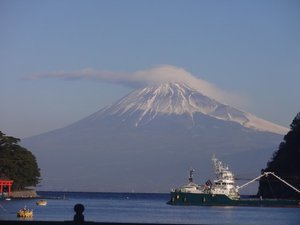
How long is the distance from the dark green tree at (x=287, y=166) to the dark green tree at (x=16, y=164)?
3622cm

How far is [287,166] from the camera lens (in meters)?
135

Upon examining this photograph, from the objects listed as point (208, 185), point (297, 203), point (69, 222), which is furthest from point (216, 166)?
point (69, 222)

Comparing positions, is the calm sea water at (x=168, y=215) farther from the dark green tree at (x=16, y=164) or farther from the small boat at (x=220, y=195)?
the dark green tree at (x=16, y=164)

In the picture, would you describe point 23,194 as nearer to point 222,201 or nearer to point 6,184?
point 6,184

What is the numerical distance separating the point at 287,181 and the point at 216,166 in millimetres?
15237

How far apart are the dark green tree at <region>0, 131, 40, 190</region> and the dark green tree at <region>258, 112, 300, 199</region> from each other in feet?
119

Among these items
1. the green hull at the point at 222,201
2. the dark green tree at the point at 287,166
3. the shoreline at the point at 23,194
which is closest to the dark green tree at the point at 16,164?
the shoreline at the point at 23,194

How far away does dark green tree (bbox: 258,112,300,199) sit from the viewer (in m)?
131

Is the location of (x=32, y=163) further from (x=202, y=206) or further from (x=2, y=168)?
(x=202, y=206)

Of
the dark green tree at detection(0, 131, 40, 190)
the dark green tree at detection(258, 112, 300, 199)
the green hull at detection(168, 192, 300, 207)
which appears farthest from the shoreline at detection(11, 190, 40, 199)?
the dark green tree at detection(258, 112, 300, 199)

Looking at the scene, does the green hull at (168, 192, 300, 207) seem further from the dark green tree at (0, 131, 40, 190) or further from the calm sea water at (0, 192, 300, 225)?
the dark green tree at (0, 131, 40, 190)

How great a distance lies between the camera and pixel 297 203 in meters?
120

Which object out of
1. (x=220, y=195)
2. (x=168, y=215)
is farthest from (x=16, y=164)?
(x=168, y=215)

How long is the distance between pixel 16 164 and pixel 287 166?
40.1m
